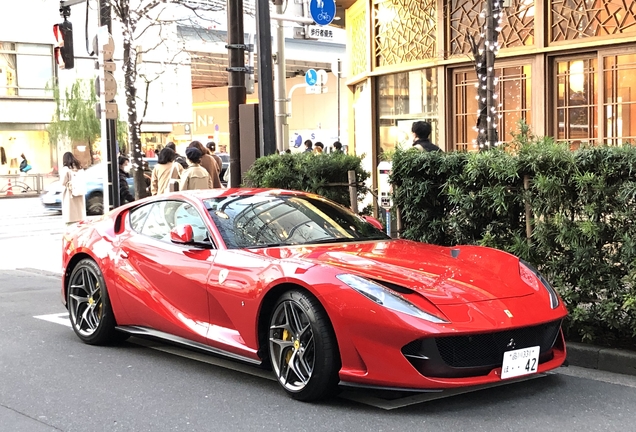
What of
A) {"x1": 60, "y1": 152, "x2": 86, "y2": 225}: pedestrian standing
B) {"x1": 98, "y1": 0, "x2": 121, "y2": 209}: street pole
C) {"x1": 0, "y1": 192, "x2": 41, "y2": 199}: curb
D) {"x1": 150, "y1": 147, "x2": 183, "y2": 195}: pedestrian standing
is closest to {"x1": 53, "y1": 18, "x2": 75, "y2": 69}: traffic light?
{"x1": 98, "y1": 0, "x2": 121, "y2": 209}: street pole

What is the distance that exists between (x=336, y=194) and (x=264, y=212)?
3.18 metres

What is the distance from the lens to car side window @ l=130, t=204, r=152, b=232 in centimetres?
686

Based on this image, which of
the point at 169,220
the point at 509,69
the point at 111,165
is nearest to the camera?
the point at 169,220

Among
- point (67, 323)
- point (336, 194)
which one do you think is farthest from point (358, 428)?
point (336, 194)

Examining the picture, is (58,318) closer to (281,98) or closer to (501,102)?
(501,102)

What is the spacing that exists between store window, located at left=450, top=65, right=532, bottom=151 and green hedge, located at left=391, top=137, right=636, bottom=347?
5577mm

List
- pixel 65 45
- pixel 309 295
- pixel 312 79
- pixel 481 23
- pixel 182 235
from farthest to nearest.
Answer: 1. pixel 312 79
2. pixel 65 45
3. pixel 481 23
4. pixel 182 235
5. pixel 309 295

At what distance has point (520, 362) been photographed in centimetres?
493

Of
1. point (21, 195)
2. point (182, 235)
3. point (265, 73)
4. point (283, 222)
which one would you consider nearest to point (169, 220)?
point (182, 235)

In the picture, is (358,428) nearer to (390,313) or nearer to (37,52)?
(390,313)

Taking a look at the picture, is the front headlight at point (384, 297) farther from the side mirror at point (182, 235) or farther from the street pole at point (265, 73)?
the street pole at point (265, 73)

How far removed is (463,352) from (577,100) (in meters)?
8.36

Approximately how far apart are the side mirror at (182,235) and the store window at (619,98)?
25.0 feet

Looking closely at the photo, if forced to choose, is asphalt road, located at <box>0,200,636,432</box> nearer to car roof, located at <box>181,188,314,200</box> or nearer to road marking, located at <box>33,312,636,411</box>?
road marking, located at <box>33,312,636,411</box>
